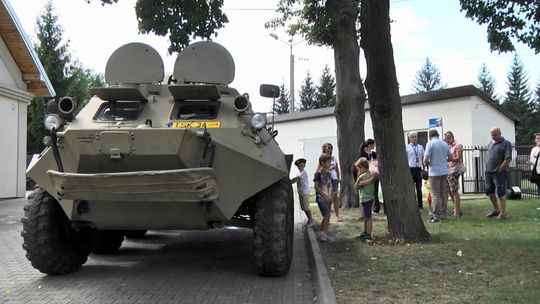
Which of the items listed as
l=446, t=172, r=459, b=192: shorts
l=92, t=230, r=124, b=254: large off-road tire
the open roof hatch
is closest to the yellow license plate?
the open roof hatch

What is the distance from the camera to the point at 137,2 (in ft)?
34.9

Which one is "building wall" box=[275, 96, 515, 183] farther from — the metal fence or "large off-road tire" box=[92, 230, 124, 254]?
"large off-road tire" box=[92, 230, 124, 254]

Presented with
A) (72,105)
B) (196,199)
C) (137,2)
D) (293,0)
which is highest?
(293,0)

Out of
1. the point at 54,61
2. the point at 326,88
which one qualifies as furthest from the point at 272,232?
the point at 326,88

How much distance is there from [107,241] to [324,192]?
353cm

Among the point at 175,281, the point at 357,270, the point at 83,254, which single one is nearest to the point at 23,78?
the point at 83,254

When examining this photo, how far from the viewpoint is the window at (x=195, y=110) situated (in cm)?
667

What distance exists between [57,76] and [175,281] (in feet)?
128

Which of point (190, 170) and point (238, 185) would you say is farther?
point (238, 185)

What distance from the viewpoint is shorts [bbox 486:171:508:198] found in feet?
33.7

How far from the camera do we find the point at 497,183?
10.4 metres

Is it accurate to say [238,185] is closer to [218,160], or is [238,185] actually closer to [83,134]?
[218,160]

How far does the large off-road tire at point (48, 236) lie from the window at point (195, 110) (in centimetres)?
188

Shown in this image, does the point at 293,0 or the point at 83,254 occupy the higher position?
the point at 293,0
